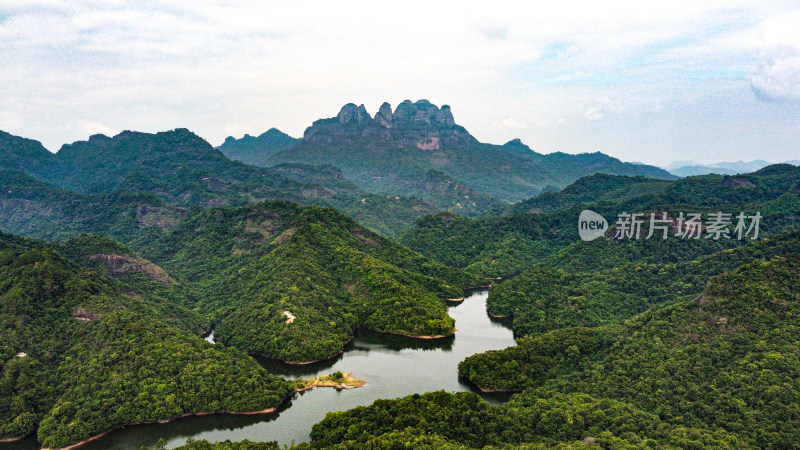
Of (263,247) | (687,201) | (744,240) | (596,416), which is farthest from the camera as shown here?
(687,201)

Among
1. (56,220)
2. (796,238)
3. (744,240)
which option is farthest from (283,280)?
(56,220)

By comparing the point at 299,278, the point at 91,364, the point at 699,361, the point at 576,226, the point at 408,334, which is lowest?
the point at 408,334

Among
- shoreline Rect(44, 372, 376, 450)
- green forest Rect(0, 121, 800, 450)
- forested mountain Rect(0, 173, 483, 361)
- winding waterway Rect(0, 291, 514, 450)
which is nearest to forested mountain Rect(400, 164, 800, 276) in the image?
green forest Rect(0, 121, 800, 450)

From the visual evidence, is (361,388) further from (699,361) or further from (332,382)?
(699,361)

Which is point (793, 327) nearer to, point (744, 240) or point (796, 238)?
point (796, 238)

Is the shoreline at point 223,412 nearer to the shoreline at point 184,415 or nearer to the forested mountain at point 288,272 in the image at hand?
the shoreline at point 184,415

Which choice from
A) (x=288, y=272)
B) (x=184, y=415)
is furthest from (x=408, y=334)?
(x=184, y=415)

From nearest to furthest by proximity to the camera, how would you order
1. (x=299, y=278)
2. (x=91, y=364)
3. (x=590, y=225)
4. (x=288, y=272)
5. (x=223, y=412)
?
(x=91, y=364) < (x=223, y=412) < (x=299, y=278) < (x=288, y=272) < (x=590, y=225)
